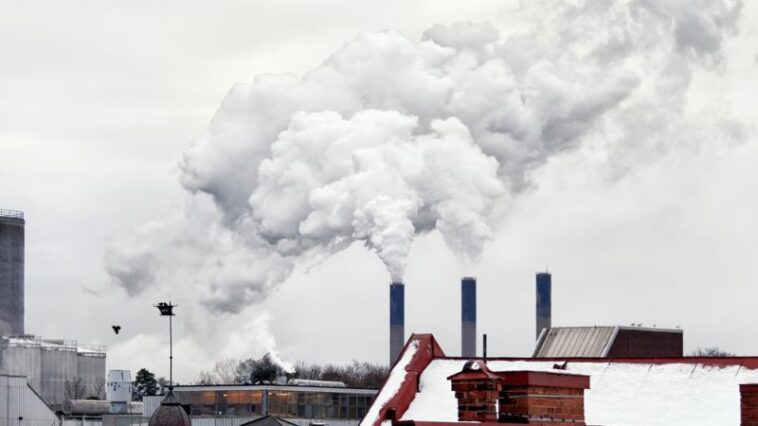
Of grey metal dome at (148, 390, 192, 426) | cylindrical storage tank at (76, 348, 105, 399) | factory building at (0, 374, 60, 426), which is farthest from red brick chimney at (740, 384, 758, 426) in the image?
cylindrical storage tank at (76, 348, 105, 399)

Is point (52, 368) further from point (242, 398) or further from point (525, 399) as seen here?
point (525, 399)

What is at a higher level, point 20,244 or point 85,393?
point 20,244

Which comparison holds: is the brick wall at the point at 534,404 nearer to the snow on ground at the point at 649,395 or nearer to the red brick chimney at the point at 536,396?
the red brick chimney at the point at 536,396

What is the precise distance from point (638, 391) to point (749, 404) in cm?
708

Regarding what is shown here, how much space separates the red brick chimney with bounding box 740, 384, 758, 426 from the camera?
29.7 metres

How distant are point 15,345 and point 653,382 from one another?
352ft

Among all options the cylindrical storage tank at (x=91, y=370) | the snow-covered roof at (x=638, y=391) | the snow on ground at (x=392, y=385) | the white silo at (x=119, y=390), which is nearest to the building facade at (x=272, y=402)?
the white silo at (x=119, y=390)

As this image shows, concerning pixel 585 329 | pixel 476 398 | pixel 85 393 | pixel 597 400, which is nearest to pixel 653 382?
pixel 597 400

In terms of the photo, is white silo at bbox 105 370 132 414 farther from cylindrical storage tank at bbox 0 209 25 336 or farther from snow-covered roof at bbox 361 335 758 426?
snow-covered roof at bbox 361 335 758 426

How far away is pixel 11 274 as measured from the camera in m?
152

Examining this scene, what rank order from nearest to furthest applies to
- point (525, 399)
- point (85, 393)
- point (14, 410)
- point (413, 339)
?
point (525, 399), point (413, 339), point (14, 410), point (85, 393)

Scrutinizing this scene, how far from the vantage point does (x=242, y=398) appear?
108125 mm

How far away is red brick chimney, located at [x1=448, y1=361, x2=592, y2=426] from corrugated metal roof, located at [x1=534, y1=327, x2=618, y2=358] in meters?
37.5

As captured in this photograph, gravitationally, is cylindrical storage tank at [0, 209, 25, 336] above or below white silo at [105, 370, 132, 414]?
above
